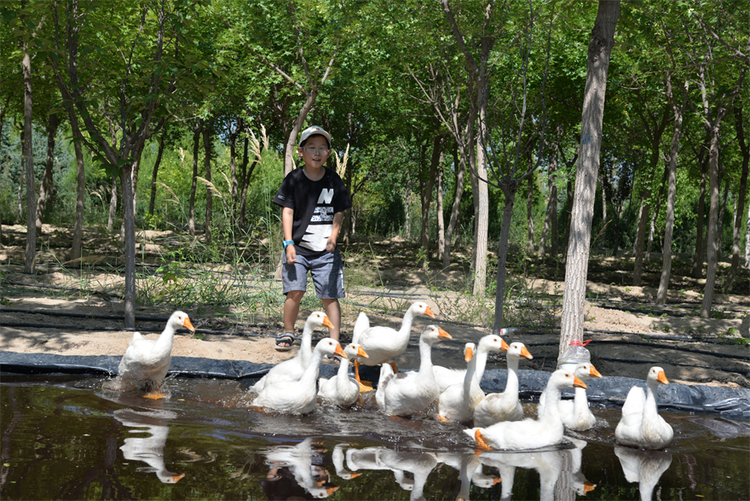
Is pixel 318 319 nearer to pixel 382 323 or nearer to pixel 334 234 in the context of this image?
pixel 334 234

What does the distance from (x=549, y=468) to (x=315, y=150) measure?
149 inches

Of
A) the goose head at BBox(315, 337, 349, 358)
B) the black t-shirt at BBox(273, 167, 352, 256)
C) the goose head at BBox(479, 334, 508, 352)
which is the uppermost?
the black t-shirt at BBox(273, 167, 352, 256)

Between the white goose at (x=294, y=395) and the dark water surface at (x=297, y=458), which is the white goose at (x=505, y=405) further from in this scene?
the white goose at (x=294, y=395)

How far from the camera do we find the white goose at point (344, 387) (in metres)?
4.73

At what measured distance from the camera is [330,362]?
6.16 m

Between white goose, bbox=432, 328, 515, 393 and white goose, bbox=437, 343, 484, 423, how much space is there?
118 mm

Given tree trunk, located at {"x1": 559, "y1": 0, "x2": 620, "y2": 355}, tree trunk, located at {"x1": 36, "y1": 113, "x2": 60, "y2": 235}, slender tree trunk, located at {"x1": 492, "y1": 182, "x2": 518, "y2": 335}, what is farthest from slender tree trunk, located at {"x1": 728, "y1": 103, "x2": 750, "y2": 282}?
tree trunk, located at {"x1": 36, "y1": 113, "x2": 60, "y2": 235}

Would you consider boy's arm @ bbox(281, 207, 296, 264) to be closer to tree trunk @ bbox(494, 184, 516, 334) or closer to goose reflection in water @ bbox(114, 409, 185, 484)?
goose reflection in water @ bbox(114, 409, 185, 484)

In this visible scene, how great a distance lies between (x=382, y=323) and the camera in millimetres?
A: 8586

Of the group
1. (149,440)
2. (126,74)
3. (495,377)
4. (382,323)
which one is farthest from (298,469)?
(126,74)

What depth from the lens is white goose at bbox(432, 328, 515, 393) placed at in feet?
15.3

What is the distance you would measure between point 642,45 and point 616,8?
7.47 meters

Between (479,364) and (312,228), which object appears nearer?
(479,364)

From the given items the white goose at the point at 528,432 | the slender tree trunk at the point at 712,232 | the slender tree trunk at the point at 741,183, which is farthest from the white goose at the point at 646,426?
the slender tree trunk at the point at 741,183
